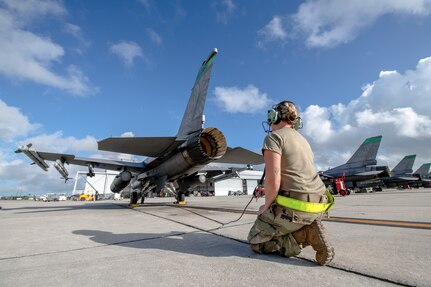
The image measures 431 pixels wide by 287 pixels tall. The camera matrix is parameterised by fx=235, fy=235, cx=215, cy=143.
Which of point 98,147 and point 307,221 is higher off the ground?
point 98,147

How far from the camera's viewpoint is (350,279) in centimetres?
169

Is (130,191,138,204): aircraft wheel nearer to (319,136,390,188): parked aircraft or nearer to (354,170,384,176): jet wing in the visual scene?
(319,136,390,188): parked aircraft

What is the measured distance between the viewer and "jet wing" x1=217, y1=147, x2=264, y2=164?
11.0 meters

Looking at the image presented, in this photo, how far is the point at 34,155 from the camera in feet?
35.2

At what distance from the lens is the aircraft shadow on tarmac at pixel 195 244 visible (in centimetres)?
235

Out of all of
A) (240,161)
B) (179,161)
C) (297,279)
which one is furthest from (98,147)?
(297,279)

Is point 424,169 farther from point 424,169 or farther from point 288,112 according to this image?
point 288,112

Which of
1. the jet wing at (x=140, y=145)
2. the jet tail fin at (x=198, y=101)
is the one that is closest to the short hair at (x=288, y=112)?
the jet tail fin at (x=198, y=101)

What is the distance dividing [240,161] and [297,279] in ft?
36.0

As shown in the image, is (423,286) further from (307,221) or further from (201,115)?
(201,115)

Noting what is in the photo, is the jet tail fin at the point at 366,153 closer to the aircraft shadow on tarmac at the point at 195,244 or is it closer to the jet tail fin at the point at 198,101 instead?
the jet tail fin at the point at 198,101

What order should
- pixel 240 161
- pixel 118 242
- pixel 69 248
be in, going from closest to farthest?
1. pixel 69 248
2. pixel 118 242
3. pixel 240 161

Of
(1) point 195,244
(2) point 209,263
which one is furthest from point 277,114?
(1) point 195,244

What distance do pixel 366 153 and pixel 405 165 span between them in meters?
28.8
